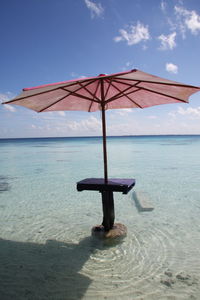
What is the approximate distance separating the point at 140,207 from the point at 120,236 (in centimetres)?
238

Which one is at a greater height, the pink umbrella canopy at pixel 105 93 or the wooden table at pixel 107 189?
the pink umbrella canopy at pixel 105 93

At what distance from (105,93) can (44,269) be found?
12.0 feet

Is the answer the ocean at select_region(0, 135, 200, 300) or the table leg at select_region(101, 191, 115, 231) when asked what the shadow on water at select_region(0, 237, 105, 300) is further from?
the table leg at select_region(101, 191, 115, 231)

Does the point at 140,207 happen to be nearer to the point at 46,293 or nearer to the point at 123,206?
the point at 123,206

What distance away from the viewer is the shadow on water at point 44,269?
2.91 metres

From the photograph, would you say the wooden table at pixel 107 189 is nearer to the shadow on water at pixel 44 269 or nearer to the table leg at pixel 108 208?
the table leg at pixel 108 208

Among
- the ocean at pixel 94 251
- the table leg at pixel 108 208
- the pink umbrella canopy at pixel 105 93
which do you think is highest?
the pink umbrella canopy at pixel 105 93

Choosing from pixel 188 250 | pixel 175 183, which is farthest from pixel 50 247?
pixel 175 183

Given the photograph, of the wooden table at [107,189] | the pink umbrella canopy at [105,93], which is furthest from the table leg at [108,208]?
the pink umbrella canopy at [105,93]

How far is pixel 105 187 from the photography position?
3943 millimetres

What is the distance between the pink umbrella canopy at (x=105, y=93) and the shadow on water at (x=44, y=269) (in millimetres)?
1544

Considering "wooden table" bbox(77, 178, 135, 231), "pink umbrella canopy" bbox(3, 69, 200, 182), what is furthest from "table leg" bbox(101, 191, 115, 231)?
"pink umbrella canopy" bbox(3, 69, 200, 182)

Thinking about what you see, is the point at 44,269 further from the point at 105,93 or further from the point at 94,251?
the point at 105,93

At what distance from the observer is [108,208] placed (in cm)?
422
